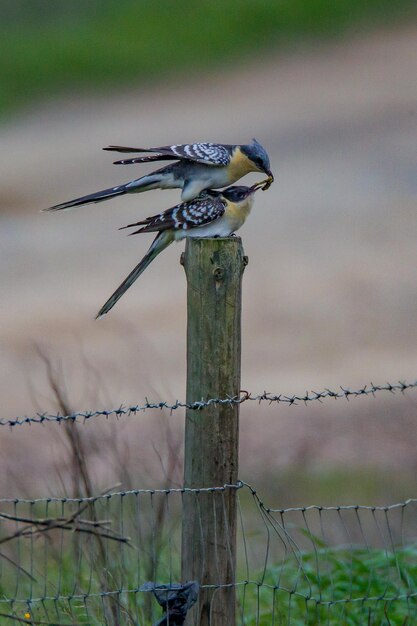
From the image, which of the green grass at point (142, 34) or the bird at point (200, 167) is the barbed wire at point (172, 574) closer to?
the bird at point (200, 167)

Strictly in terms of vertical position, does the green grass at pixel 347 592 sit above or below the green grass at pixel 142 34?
below

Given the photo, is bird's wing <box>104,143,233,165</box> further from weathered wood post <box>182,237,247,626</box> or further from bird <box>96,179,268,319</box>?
weathered wood post <box>182,237,247,626</box>

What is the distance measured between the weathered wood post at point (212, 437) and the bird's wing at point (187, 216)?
5.42 feet

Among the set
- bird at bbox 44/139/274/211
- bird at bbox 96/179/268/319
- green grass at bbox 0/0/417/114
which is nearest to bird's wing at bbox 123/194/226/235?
bird at bbox 96/179/268/319

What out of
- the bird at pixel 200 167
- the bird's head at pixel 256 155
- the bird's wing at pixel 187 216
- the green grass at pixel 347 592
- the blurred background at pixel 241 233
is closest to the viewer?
the green grass at pixel 347 592

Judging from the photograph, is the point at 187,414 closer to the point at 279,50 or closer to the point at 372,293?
the point at 372,293

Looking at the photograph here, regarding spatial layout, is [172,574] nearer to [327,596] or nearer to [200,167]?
[327,596]

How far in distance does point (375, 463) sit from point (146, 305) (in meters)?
4.68

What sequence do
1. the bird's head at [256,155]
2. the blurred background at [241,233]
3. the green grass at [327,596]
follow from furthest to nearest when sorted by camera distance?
the blurred background at [241,233], the bird's head at [256,155], the green grass at [327,596]

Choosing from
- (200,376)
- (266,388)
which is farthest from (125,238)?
(200,376)

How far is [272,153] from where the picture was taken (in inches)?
734

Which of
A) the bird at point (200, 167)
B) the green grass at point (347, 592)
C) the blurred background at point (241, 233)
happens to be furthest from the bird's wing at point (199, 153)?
the green grass at point (347, 592)

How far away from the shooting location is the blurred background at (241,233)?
9.25 m

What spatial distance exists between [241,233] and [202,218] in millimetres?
9556
